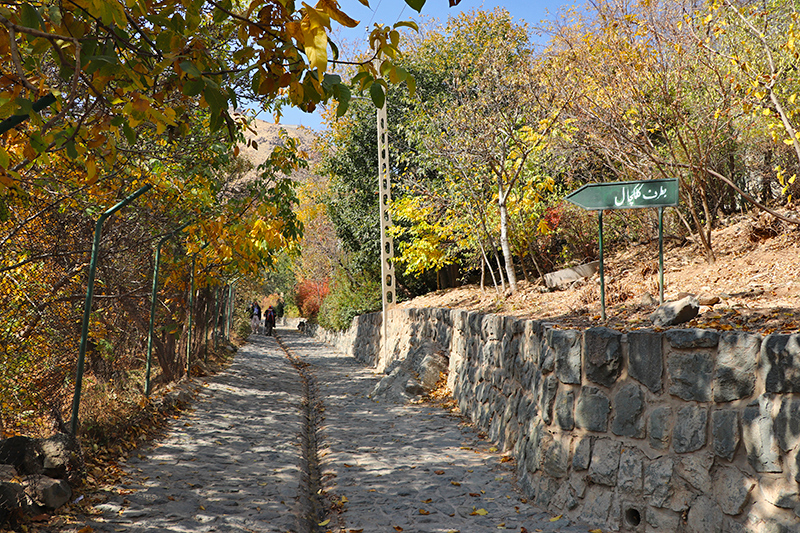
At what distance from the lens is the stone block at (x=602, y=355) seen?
177 inches

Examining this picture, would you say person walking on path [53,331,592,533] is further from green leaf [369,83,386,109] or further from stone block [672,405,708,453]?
green leaf [369,83,386,109]

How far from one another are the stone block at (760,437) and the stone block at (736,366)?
11 cm

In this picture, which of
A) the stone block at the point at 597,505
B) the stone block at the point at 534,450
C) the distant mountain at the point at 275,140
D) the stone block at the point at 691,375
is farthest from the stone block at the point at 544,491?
the distant mountain at the point at 275,140

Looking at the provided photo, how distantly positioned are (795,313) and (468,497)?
3.01 meters

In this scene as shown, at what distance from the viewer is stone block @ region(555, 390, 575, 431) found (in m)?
4.88

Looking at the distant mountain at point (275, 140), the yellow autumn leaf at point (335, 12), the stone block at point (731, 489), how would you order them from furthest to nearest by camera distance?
1. the distant mountain at point (275, 140)
2. the stone block at point (731, 489)
3. the yellow autumn leaf at point (335, 12)

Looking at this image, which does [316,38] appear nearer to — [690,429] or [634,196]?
[690,429]

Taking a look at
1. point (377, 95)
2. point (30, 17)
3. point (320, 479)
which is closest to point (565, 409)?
point (320, 479)

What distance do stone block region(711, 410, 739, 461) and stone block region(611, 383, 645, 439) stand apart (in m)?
0.61

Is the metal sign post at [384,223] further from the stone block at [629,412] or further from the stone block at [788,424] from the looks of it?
the stone block at [788,424]

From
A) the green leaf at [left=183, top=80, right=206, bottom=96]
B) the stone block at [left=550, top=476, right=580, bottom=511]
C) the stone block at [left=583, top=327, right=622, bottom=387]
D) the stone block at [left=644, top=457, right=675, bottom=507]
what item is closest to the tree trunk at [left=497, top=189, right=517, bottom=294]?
the stone block at [left=583, top=327, right=622, bottom=387]

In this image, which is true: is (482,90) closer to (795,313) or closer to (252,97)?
(252,97)

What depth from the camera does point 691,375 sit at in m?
3.83

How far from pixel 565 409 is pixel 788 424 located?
1.96m
